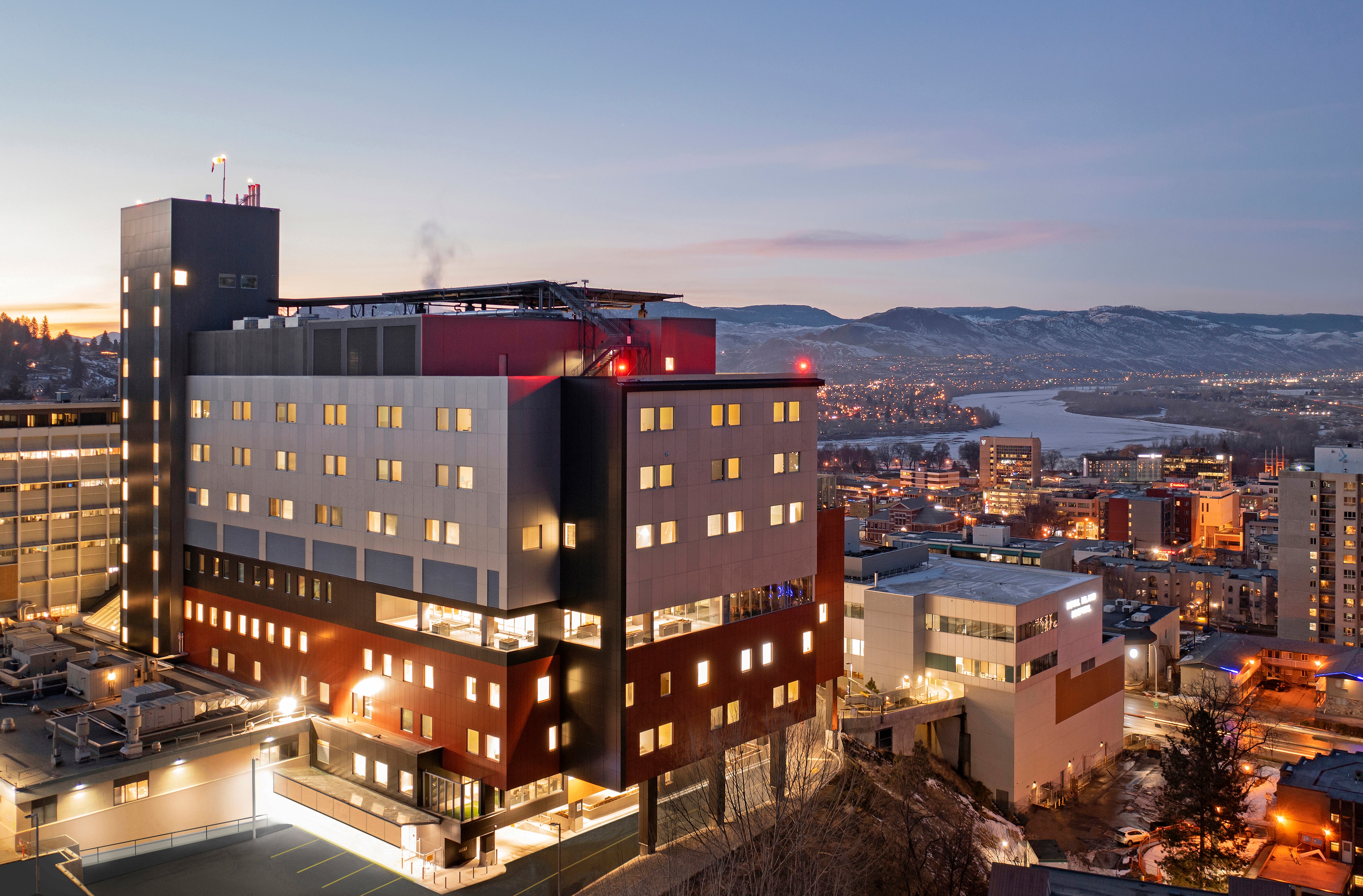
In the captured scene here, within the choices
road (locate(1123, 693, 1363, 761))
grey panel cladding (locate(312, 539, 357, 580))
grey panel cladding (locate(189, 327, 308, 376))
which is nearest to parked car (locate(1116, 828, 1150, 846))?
road (locate(1123, 693, 1363, 761))

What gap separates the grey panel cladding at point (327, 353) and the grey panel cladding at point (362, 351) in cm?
63

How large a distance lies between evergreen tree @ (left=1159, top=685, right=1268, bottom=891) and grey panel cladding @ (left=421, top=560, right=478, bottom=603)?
139 feet

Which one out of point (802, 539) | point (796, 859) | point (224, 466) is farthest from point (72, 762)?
point (802, 539)

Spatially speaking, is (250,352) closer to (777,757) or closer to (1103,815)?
(777,757)

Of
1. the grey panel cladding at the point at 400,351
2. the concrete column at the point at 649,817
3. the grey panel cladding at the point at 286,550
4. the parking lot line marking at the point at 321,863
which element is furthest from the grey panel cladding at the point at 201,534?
the concrete column at the point at 649,817

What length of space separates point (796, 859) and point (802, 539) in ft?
54.8

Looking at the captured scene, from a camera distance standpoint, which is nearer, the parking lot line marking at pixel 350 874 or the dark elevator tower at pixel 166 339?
the parking lot line marking at pixel 350 874

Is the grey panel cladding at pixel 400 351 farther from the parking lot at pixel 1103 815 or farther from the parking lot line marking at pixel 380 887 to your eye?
the parking lot at pixel 1103 815

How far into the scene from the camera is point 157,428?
58688mm

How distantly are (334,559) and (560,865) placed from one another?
62.0 feet

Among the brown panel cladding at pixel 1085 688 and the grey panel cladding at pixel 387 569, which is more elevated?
the grey panel cladding at pixel 387 569

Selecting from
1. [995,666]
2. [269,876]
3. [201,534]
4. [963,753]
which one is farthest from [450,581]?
[963,753]

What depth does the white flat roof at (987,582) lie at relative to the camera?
67.7m

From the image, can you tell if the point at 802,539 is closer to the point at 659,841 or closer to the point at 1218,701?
the point at 659,841
